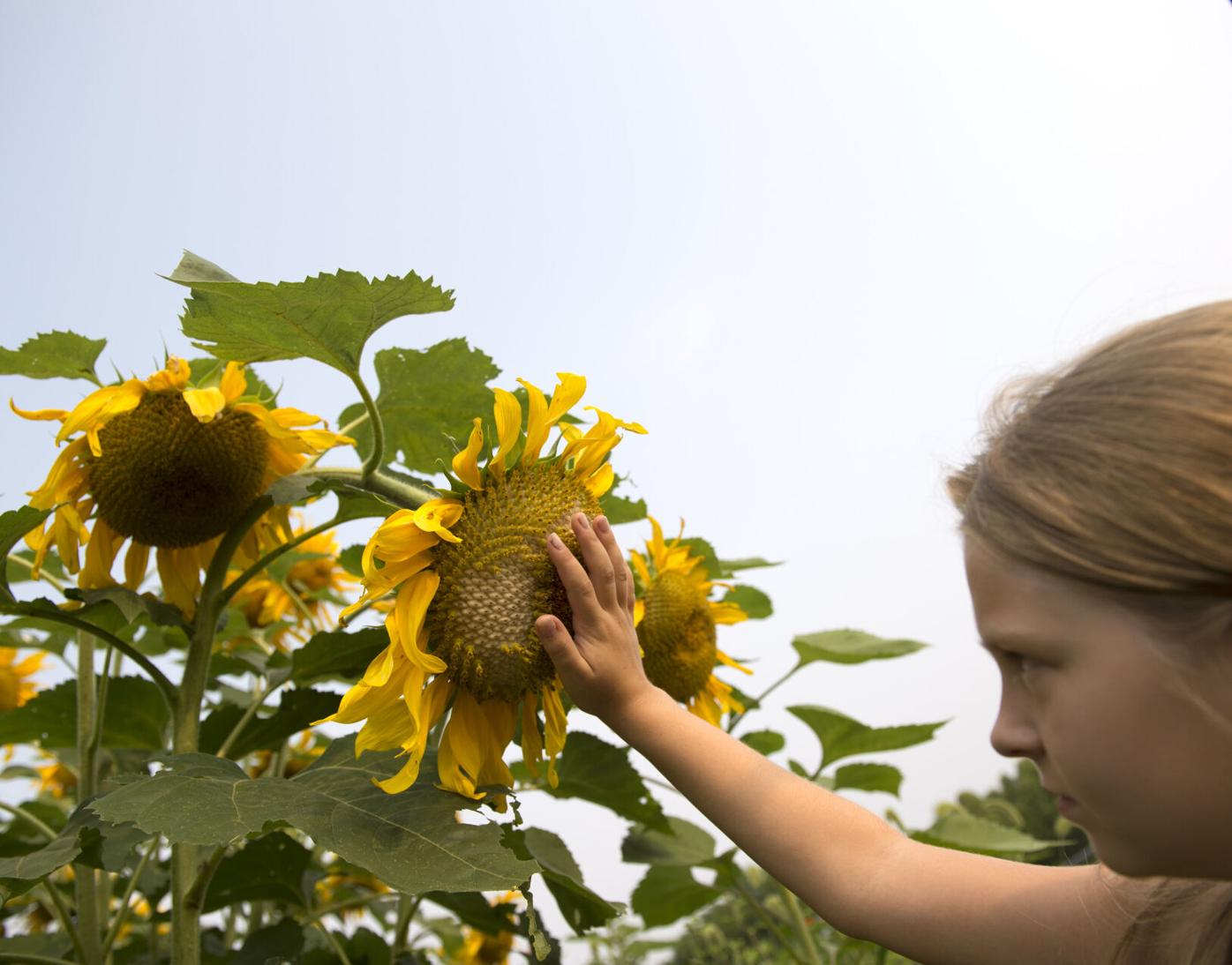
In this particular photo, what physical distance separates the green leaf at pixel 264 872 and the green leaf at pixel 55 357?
2.02 ft

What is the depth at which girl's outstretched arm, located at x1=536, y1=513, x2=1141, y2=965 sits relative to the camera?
108 centimetres

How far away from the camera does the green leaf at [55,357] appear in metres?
1.25

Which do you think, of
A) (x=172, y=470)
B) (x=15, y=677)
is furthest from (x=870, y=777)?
(x=15, y=677)

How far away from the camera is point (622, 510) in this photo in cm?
148

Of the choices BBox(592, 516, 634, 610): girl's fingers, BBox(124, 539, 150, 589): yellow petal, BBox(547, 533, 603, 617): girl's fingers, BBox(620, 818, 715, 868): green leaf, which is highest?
BBox(124, 539, 150, 589): yellow petal

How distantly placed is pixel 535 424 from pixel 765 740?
1.09m

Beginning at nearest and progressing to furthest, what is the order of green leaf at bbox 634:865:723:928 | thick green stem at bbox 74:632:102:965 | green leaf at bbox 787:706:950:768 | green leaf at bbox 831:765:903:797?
thick green stem at bbox 74:632:102:965 < green leaf at bbox 787:706:950:768 < green leaf at bbox 831:765:903:797 < green leaf at bbox 634:865:723:928

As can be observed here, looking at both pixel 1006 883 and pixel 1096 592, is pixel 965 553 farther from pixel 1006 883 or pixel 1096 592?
pixel 1006 883

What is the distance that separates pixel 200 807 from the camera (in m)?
→ 0.92

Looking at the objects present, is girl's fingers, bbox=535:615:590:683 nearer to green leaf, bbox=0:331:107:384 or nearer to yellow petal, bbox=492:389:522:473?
yellow petal, bbox=492:389:522:473

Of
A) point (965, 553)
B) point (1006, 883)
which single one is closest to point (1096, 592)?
point (965, 553)

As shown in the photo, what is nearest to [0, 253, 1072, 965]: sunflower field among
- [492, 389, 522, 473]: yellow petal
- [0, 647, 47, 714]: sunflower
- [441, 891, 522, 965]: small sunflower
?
[492, 389, 522, 473]: yellow petal

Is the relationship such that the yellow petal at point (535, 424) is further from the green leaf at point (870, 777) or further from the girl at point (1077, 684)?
the green leaf at point (870, 777)

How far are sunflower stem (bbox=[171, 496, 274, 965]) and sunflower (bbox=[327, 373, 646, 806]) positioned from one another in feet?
0.95
